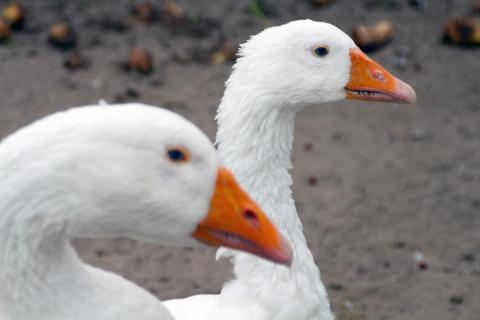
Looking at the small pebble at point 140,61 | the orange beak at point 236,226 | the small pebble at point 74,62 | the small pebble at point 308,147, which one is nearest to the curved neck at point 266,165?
the orange beak at point 236,226

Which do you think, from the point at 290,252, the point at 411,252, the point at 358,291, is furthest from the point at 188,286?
the point at 290,252

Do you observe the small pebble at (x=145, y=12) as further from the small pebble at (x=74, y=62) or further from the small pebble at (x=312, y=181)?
the small pebble at (x=312, y=181)

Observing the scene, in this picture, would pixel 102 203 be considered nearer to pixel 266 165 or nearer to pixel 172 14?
pixel 266 165

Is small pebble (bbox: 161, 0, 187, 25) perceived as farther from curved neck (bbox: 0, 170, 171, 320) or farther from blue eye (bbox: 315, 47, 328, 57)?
curved neck (bbox: 0, 170, 171, 320)

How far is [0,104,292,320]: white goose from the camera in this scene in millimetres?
1861

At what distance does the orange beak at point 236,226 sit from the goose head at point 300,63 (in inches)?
48.2

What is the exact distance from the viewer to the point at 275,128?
3.28 meters

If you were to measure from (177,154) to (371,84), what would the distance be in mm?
1714

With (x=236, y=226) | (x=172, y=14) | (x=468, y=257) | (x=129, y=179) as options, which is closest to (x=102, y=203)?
(x=129, y=179)

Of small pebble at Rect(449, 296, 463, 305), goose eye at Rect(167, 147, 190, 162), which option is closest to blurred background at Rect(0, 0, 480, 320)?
small pebble at Rect(449, 296, 463, 305)

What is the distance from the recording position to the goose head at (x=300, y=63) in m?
3.23

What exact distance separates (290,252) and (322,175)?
370cm

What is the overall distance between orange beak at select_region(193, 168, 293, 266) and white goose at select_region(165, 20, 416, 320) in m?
1.07

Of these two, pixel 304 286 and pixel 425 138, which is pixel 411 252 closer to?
pixel 425 138
